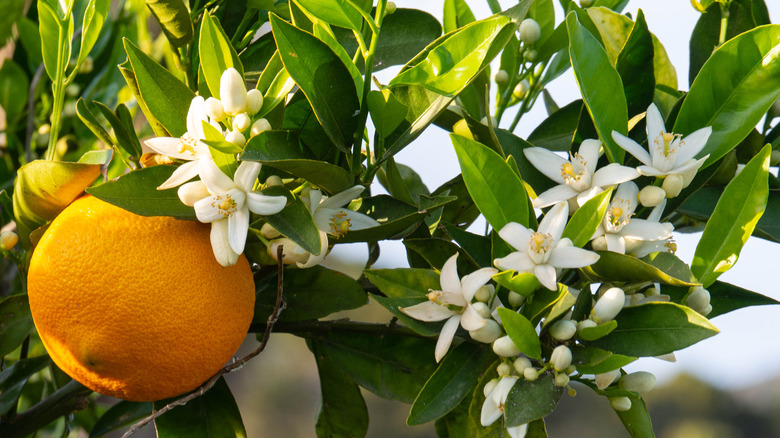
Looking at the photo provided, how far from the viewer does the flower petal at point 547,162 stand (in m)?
0.56

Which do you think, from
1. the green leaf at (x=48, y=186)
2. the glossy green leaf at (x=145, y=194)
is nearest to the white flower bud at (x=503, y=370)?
the glossy green leaf at (x=145, y=194)

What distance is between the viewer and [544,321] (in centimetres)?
52

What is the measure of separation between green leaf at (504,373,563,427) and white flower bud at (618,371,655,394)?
71 millimetres

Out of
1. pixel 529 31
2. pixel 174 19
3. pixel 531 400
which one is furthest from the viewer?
pixel 529 31

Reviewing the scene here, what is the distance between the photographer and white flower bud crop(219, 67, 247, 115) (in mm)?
501

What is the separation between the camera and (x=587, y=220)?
20.1 inches

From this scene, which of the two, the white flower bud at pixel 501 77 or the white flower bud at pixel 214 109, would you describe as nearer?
the white flower bud at pixel 214 109

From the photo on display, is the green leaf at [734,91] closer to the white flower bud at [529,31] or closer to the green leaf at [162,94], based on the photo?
the white flower bud at [529,31]

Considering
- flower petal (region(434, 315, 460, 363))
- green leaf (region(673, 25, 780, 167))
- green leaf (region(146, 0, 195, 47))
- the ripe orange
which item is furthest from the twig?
green leaf (region(673, 25, 780, 167))

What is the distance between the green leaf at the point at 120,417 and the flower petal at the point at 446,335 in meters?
0.39

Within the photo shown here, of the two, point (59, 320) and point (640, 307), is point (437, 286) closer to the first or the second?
point (640, 307)

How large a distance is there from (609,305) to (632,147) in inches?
4.8

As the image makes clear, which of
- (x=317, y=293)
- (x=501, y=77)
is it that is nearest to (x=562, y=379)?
(x=317, y=293)

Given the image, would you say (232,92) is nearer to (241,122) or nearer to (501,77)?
(241,122)
